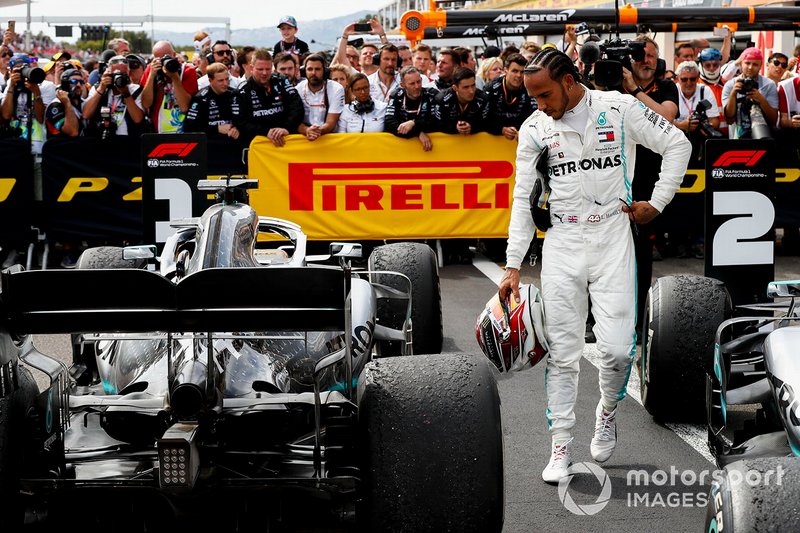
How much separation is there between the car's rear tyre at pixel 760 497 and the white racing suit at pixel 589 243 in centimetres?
194

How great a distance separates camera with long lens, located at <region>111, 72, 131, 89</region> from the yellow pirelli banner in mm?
1394

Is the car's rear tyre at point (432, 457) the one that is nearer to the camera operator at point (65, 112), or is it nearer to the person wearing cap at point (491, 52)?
the camera operator at point (65, 112)

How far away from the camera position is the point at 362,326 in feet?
17.1

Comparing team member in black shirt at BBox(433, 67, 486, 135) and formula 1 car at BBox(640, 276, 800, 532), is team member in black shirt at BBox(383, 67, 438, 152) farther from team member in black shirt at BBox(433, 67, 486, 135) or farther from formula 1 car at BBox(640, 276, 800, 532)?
formula 1 car at BBox(640, 276, 800, 532)

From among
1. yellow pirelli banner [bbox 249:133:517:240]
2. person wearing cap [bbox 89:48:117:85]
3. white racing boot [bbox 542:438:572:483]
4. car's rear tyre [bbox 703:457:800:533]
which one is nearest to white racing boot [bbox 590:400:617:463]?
white racing boot [bbox 542:438:572:483]

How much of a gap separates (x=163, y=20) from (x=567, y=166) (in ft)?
104

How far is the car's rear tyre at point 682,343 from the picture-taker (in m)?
5.68

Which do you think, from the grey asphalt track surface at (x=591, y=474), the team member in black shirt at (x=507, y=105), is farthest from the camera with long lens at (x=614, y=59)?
the team member in black shirt at (x=507, y=105)

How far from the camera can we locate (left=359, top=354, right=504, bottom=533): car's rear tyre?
3.75m

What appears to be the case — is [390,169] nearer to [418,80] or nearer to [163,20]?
[418,80]

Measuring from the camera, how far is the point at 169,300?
3660 millimetres

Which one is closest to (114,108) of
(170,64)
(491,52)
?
(170,64)

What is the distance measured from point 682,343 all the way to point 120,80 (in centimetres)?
712

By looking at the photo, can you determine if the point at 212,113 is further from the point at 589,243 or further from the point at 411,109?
the point at 589,243
